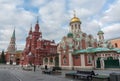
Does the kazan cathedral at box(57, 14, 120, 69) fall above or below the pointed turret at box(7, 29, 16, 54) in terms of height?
below

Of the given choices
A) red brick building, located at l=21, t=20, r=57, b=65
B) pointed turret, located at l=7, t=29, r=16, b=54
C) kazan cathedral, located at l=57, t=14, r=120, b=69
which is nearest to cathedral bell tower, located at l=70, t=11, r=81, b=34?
kazan cathedral, located at l=57, t=14, r=120, b=69

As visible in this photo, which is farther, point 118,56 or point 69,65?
point 69,65

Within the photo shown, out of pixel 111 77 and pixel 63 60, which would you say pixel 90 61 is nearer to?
pixel 63 60

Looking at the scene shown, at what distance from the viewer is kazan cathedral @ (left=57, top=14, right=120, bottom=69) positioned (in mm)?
38469

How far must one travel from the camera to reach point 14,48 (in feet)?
382

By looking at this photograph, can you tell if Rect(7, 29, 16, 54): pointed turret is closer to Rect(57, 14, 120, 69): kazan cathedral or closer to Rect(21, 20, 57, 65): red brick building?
Rect(21, 20, 57, 65): red brick building

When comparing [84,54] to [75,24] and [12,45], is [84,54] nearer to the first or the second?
[75,24]

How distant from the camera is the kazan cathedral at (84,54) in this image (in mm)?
38469

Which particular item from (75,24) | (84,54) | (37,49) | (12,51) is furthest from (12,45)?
(84,54)

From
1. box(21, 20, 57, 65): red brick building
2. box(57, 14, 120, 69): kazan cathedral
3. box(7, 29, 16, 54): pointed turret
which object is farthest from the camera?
box(7, 29, 16, 54): pointed turret

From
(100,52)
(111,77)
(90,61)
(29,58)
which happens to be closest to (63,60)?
(90,61)

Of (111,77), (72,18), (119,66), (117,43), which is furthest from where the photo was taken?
(117,43)

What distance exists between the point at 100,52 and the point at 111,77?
2735 centimetres

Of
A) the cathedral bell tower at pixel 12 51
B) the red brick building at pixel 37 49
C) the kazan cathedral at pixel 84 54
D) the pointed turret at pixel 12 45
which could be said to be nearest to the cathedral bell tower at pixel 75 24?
the kazan cathedral at pixel 84 54
